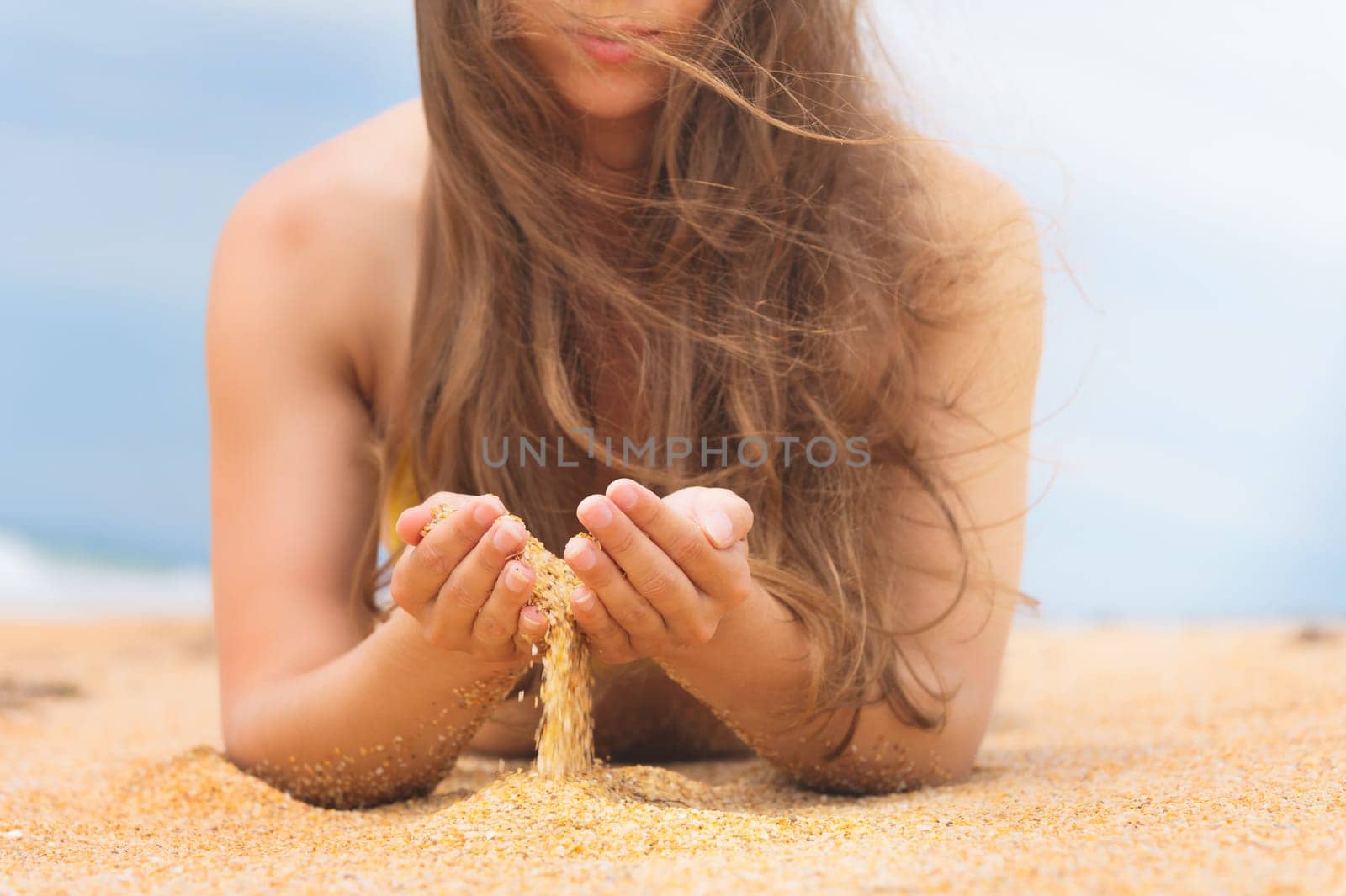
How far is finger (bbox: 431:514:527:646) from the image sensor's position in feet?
5.26

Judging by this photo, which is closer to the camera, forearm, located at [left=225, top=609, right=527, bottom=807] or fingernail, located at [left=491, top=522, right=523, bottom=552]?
fingernail, located at [left=491, top=522, right=523, bottom=552]

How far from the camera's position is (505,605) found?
166cm

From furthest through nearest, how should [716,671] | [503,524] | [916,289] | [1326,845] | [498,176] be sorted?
1. [916,289]
2. [498,176]
3. [716,671]
4. [503,524]
5. [1326,845]

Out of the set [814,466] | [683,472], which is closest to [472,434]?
[683,472]

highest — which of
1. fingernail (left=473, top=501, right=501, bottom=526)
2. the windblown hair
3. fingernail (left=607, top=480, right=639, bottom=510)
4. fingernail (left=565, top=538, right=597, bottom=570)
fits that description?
the windblown hair

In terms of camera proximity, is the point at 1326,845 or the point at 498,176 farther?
the point at 498,176

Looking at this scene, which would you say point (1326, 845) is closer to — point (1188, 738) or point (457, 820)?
point (457, 820)

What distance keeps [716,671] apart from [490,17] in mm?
1150

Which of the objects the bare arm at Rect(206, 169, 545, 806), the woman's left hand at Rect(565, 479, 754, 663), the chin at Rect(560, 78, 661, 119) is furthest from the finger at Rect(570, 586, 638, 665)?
the chin at Rect(560, 78, 661, 119)

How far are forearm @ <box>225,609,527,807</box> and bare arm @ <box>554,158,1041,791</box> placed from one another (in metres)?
0.29

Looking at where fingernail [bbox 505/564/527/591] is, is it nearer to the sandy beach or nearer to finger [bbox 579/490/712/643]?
finger [bbox 579/490/712/643]

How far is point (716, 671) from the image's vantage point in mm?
1917

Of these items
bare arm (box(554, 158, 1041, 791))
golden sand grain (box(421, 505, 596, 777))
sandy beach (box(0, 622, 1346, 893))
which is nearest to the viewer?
sandy beach (box(0, 622, 1346, 893))

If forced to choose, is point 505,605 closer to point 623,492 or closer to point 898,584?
point 623,492
